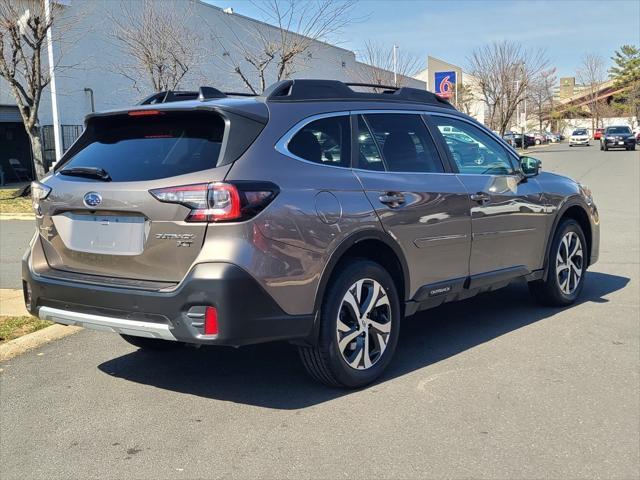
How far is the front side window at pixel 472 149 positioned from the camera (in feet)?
17.6

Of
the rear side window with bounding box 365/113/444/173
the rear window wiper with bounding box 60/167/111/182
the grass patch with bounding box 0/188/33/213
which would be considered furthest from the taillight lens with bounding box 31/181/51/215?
the grass patch with bounding box 0/188/33/213

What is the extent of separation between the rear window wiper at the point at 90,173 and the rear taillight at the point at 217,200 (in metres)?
0.54

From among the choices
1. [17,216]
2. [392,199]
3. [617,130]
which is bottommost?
[17,216]

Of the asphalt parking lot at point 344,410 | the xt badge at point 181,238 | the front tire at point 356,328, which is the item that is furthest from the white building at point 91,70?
the xt badge at point 181,238

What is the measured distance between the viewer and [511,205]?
18.4 ft

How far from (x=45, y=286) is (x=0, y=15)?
1461cm

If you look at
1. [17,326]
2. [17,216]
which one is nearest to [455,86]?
[17,216]

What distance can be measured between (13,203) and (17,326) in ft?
38.4

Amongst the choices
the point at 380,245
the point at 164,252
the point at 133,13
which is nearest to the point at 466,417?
the point at 380,245

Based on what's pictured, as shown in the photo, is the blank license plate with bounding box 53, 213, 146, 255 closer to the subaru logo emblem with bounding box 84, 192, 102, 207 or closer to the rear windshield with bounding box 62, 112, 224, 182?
the subaru logo emblem with bounding box 84, 192, 102, 207

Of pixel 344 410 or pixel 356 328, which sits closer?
pixel 344 410

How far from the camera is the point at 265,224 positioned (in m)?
3.69

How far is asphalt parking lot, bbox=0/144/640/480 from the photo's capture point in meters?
3.42

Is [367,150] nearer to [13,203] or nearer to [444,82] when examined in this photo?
[13,203]
